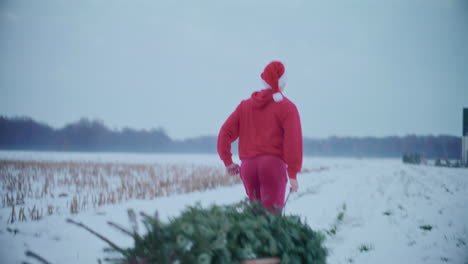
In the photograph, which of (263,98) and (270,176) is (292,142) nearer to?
(270,176)

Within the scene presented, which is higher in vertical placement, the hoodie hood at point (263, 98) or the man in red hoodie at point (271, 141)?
the hoodie hood at point (263, 98)

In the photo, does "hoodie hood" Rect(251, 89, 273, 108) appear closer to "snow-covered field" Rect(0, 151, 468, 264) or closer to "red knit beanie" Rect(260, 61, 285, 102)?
"red knit beanie" Rect(260, 61, 285, 102)

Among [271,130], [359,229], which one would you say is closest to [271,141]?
[271,130]

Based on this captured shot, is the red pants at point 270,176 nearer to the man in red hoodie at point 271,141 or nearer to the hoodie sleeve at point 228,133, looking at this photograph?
the man in red hoodie at point 271,141

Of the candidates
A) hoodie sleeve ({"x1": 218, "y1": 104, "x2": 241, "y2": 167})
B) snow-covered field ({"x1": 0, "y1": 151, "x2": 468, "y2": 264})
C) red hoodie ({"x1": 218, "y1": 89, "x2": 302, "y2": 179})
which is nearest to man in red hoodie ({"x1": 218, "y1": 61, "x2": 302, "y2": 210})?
red hoodie ({"x1": 218, "y1": 89, "x2": 302, "y2": 179})

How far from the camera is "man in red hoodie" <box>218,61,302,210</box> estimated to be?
2.40 meters

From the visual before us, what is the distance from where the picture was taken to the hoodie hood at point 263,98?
2.46 metres

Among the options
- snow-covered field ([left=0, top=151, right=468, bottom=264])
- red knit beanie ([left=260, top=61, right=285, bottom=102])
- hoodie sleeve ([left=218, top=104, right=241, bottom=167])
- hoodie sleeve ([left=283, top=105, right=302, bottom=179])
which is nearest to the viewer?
hoodie sleeve ([left=283, top=105, right=302, bottom=179])

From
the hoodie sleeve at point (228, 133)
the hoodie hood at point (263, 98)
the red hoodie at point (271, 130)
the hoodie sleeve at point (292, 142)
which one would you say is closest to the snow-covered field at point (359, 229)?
the hoodie sleeve at point (228, 133)

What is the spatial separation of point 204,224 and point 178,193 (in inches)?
302

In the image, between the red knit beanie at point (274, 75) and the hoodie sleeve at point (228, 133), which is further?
the hoodie sleeve at point (228, 133)

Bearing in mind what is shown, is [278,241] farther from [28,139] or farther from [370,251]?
[28,139]

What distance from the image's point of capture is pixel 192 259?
1157mm

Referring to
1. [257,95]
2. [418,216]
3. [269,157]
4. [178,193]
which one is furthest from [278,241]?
[178,193]
